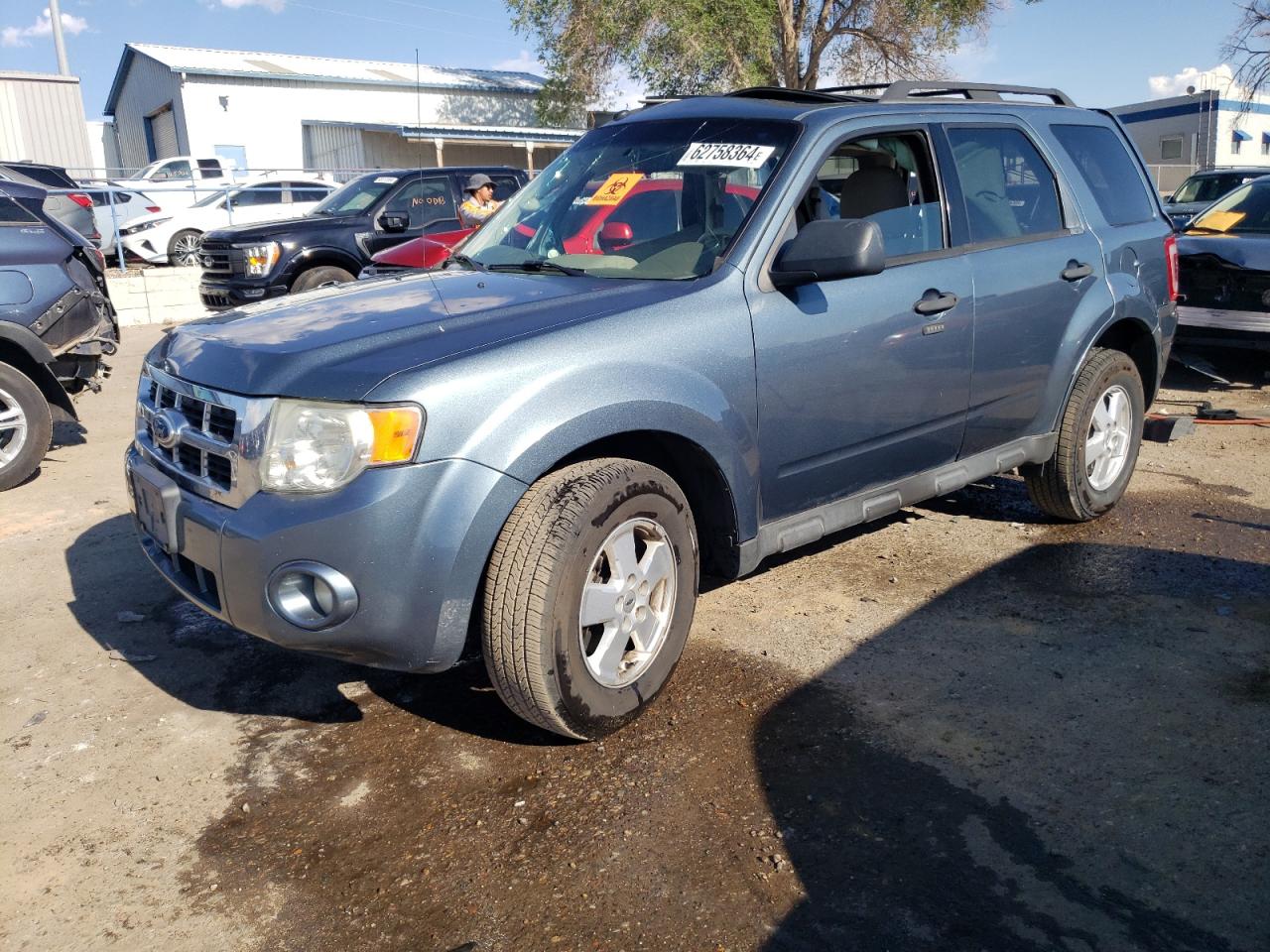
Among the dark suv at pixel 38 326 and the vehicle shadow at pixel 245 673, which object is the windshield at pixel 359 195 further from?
the vehicle shadow at pixel 245 673

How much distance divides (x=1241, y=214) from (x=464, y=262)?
7.78m

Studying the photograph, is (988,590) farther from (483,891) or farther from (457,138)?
(457,138)

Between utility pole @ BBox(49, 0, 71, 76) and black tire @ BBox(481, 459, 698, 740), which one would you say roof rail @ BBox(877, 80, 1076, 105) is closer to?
black tire @ BBox(481, 459, 698, 740)

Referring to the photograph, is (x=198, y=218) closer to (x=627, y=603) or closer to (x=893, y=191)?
(x=893, y=191)

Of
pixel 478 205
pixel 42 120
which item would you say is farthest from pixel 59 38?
pixel 478 205

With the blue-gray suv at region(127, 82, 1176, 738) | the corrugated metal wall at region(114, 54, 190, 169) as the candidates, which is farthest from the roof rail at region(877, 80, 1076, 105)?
the corrugated metal wall at region(114, 54, 190, 169)

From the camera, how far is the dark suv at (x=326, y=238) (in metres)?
11.6

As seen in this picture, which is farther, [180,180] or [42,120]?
[42,120]

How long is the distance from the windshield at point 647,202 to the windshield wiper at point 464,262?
0.03 metres

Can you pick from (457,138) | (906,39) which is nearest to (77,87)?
(457,138)

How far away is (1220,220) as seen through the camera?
9352 mm

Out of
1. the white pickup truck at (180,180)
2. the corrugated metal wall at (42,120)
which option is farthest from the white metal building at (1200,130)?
the corrugated metal wall at (42,120)

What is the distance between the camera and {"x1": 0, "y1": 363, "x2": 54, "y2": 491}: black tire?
6371mm

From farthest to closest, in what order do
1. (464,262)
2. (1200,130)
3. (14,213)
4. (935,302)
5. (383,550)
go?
(1200,130) < (14,213) < (464,262) < (935,302) < (383,550)
